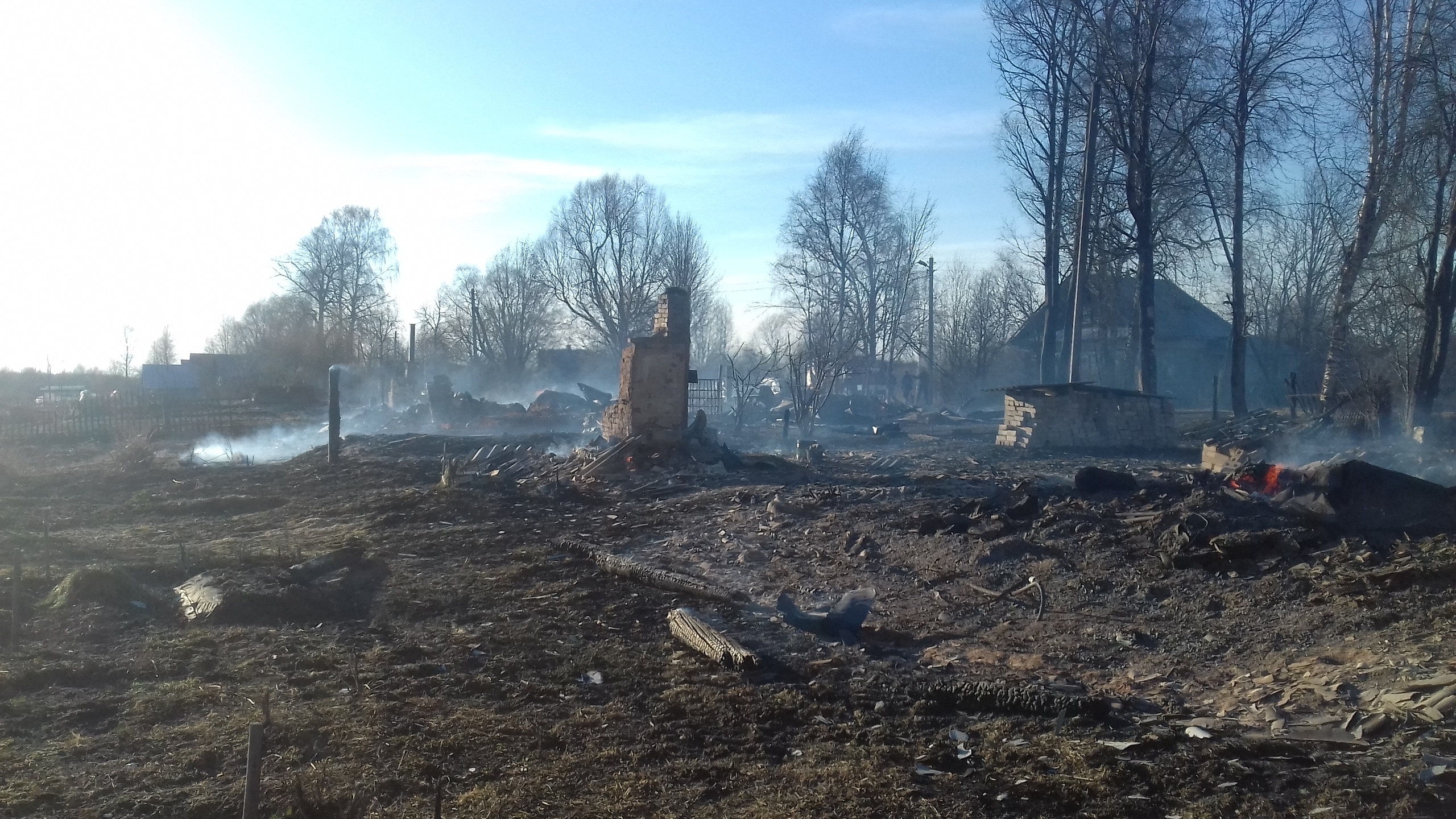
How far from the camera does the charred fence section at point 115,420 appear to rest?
27062mm

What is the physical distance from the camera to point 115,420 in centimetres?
2839

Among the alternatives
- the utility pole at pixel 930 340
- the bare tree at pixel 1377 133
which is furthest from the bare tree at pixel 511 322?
the bare tree at pixel 1377 133

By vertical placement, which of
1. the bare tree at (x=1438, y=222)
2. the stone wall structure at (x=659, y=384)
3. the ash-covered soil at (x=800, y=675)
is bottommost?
the ash-covered soil at (x=800, y=675)

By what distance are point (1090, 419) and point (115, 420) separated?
27.1 meters

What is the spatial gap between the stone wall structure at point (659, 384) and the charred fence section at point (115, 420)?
1645 cm

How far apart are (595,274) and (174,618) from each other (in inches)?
1502

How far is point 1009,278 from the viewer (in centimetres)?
4753

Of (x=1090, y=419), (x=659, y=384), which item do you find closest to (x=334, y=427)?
(x=659, y=384)

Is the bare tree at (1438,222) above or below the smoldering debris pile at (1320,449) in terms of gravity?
above

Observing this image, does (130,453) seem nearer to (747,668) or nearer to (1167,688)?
(747,668)

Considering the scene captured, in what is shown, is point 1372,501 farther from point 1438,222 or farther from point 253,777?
point 1438,222

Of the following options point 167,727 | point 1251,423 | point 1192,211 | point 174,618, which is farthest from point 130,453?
point 1192,211

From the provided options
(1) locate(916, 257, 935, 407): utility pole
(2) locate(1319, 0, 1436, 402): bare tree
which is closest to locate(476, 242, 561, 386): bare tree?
(1) locate(916, 257, 935, 407): utility pole

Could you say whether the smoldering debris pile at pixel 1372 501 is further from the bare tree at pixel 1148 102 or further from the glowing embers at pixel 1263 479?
the bare tree at pixel 1148 102
